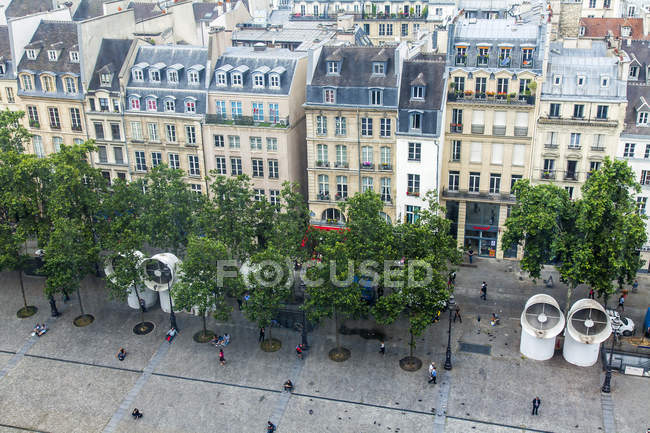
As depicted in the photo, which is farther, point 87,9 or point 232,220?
point 87,9

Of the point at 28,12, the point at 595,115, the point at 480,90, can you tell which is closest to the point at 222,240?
the point at 480,90

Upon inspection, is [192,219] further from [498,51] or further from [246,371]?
[498,51]

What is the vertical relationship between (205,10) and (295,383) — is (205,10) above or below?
above

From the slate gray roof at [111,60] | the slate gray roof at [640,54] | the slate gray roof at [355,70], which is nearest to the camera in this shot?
the slate gray roof at [355,70]

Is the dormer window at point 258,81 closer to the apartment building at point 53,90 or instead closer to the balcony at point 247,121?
the balcony at point 247,121

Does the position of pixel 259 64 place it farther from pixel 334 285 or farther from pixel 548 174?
pixel 548 174

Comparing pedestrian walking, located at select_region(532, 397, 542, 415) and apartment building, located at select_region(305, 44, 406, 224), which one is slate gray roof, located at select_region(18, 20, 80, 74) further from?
pedestrian walking, located at select_region(532, 397, 542, 415)

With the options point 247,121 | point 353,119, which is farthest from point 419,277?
point 247,121

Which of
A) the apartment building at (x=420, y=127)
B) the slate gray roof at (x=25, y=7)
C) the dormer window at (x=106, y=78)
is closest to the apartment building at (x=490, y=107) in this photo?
the apartment building at (x=420, y=127)
